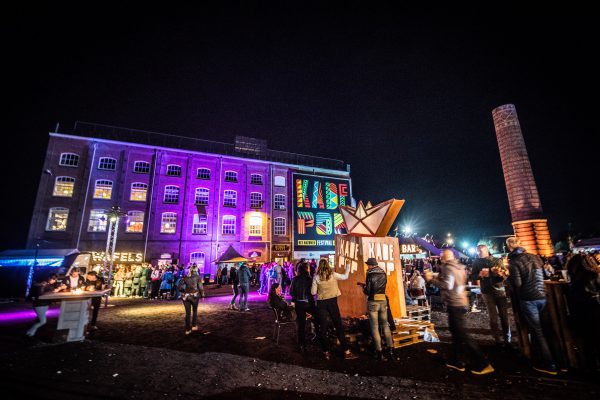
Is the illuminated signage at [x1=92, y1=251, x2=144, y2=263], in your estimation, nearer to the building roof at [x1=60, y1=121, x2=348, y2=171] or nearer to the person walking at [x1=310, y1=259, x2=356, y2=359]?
the building roof at [x1=60, y1=121, x2=348, y2=171]

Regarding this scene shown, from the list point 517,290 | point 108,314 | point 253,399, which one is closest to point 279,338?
point 253,399

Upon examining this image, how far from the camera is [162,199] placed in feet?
75.8

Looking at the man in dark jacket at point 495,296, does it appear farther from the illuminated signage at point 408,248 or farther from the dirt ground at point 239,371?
the illuminated signage at point 408,248

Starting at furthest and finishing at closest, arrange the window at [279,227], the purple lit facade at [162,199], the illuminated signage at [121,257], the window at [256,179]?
the window at [256,179] < the window at [279,227] < the purple lit facade at [162,199] < the illuminated signage at [121,257]

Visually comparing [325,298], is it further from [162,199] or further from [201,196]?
[162,199]

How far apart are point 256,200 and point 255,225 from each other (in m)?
2.59

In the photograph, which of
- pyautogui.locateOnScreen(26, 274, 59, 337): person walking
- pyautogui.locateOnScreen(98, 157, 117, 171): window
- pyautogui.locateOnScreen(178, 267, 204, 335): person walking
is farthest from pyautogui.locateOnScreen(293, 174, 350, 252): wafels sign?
pyautogui.locateOnScreen(26, 274, 59, 337): person walking

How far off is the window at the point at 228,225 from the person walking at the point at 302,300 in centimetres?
1983

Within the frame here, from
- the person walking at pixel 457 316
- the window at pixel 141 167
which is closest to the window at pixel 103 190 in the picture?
the window at pixel 141 167

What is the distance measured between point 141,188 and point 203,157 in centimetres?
601

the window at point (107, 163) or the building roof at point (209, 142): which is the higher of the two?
the building roof at point (209, 142)

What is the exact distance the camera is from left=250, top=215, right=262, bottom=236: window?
25.6 m

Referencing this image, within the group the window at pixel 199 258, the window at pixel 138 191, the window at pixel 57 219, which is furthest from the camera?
the window at pixel 199 258

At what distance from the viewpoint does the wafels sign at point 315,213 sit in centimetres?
2658
